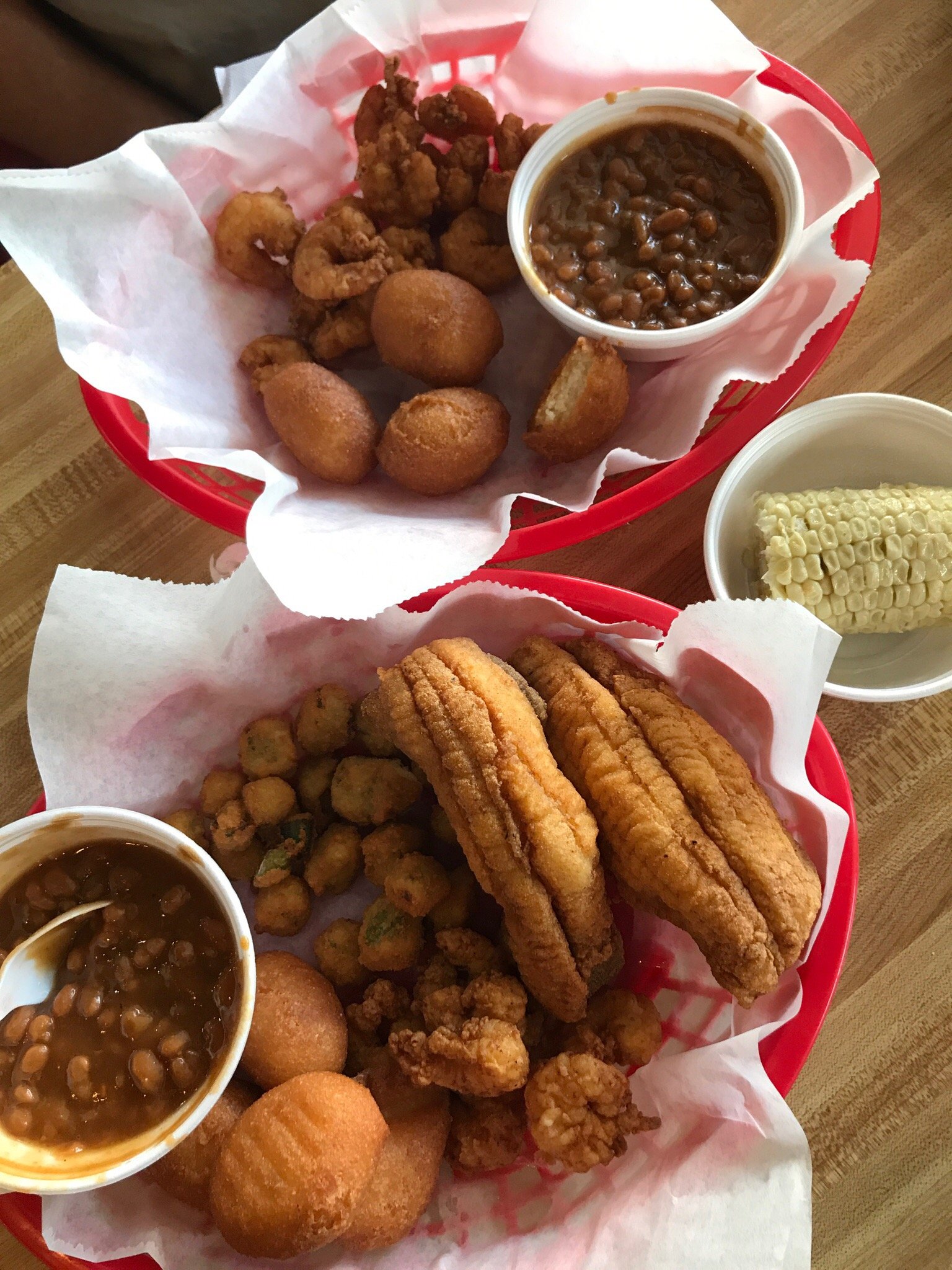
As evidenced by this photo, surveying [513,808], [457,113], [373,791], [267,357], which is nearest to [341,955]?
[373,791]

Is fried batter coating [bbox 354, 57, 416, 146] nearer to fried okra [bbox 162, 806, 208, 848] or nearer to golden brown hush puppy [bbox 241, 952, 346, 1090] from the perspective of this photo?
fried okra [bbox 162, 806, 208, 848]

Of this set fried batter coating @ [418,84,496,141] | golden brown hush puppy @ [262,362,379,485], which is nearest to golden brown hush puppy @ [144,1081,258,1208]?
golden brown hush puppy @ [262,362,379,485]

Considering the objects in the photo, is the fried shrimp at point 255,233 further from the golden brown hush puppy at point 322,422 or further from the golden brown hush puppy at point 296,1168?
the golden brown hush puppy at point 296,1168

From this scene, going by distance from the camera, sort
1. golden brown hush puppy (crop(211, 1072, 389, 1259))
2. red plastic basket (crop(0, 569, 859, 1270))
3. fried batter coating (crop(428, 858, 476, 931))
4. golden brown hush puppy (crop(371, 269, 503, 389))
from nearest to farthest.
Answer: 1. golden brown hush puppy (crop(211, 1072, 389, 1259))
2. red plastic basket (crop(0, 569, 859, 1270))
3. fried batter coating (crop(428, 858, 476, 931))
4. golden brown hush puppy (crop(371, 269, 503, 389))

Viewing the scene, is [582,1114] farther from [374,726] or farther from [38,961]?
[38,961]

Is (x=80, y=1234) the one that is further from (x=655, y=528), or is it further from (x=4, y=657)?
(x=655, y=528)

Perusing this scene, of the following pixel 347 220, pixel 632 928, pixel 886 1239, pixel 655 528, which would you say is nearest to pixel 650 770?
pixel 632 928
